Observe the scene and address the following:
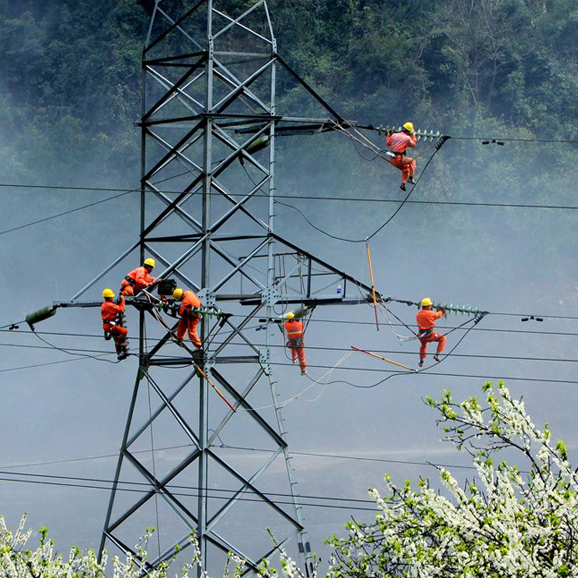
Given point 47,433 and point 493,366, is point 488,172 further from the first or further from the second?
point 47,433

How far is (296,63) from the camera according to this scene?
51.7m

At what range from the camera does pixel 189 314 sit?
17.1 meters

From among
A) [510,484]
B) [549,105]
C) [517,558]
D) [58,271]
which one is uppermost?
[549,105]

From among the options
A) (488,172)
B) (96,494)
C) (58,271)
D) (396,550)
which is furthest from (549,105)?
(396,550)

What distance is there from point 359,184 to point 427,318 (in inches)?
1236

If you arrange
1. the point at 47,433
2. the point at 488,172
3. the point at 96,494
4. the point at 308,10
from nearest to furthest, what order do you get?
the point at 96,494
the point at 47,433
the point at 488,172
the point at 308,10

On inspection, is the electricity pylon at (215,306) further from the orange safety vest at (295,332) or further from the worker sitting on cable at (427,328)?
the worker sitting on cable at (427,328)

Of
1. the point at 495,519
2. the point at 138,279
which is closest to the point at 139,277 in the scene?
the point at 138,279

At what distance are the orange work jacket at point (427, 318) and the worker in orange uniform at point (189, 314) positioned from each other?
4175mm

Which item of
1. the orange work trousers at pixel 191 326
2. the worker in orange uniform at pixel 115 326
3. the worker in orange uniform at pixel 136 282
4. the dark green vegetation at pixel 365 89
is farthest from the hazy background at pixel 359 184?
the orange work trousers at pixel 191 326

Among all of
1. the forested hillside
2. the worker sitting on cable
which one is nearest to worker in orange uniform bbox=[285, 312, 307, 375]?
the worker sitting on cable

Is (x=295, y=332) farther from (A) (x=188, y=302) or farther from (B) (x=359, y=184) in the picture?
(B) (x=359, y=184)

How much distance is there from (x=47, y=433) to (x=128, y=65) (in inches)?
661

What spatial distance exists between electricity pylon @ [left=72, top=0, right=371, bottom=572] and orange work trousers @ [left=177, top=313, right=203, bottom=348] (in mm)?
215
